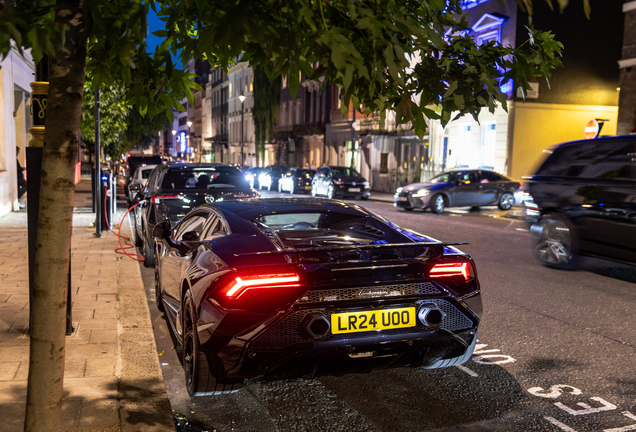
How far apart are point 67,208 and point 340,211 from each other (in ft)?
9.94

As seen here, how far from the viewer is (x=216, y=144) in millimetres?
90938

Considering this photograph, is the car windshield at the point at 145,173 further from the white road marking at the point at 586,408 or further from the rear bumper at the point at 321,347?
the white road marking at the point at 586,408

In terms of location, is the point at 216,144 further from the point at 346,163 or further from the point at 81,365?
the point at 81,365

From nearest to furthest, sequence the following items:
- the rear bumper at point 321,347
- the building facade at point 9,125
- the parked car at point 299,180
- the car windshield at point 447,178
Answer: the rear bumper at point 321,347, the building facade at point 9,125, the car windshield at point 447,178, the parked car at point 299,180

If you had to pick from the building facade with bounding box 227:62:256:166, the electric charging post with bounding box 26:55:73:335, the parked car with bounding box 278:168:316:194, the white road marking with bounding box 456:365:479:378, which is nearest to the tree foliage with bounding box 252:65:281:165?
the building facade with bounding box 227:62:256:166

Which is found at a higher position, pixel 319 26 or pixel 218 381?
pixel 319 26

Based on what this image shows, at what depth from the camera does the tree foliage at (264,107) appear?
190ft

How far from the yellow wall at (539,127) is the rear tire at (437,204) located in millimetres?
8748

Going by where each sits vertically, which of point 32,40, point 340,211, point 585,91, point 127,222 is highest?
point 585,91

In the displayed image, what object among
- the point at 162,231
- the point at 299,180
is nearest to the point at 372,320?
the point at 162,231

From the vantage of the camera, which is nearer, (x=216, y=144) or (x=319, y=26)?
(x=319, y=26)

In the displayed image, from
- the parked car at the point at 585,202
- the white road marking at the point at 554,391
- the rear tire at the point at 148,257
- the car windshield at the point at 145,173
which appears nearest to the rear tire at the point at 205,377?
the white road marking at the point at 554,391

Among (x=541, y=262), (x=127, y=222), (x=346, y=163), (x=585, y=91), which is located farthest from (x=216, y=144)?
(x=541, y=262)

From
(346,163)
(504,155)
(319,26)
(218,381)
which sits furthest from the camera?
(346,163)
